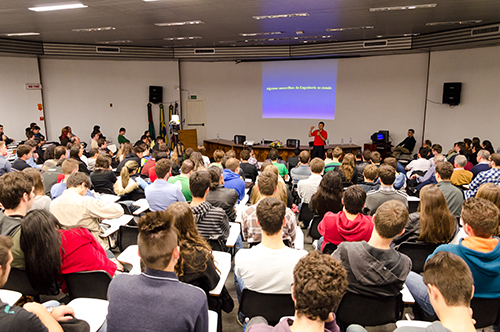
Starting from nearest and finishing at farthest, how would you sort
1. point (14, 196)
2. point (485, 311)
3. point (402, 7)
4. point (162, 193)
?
point (485, 311)
point (14, 196)
point (162, 193)
point (402, 7)

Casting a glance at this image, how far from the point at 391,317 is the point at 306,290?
1297 mm

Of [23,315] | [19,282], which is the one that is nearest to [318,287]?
[23,315]

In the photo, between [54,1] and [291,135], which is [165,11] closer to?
[54,1]

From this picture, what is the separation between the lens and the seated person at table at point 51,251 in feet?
7.25

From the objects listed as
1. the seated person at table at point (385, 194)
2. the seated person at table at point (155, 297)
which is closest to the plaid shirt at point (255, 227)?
the seated person at table at point (385, 194)

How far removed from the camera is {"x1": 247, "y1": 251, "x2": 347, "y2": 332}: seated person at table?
1387mm

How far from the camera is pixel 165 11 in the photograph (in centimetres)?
679

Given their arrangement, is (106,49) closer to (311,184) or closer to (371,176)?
(311,184)

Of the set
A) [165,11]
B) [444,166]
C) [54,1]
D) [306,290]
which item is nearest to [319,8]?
[165,11]

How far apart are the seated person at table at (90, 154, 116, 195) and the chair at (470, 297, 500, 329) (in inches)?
175

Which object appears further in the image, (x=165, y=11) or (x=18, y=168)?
(x=165, y=11)

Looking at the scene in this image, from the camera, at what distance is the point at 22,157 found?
593cm

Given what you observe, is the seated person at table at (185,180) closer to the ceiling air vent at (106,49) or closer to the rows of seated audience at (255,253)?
the rows of seated audience at (255,253)

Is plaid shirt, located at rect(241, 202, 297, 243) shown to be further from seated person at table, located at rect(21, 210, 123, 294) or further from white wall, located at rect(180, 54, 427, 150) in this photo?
white wall, located at rect(180, 54, 427, 150)
